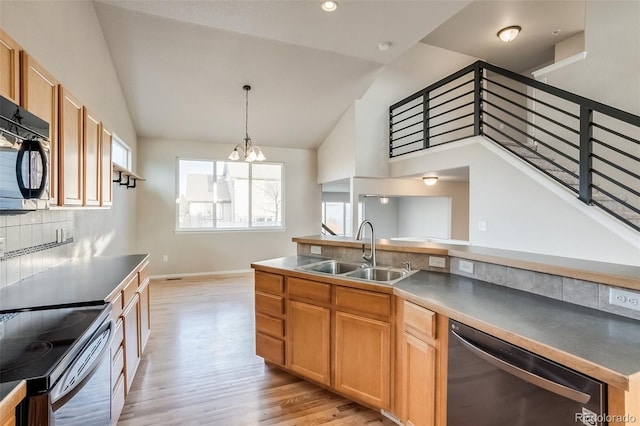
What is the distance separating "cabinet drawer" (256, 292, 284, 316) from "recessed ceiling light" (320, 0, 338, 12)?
288 centimetres

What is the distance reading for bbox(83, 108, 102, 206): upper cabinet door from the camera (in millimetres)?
2246

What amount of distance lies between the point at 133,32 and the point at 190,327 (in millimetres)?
3507

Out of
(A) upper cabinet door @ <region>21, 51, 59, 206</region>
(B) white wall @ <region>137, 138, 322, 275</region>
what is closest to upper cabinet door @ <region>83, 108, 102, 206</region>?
(A) upper cabinet door @ <region>21, 51, 59, 206</region>

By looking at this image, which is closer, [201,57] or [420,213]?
[201,57]

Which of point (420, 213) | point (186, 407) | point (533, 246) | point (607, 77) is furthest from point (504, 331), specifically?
point (420, 213)

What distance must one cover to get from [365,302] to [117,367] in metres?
1.62

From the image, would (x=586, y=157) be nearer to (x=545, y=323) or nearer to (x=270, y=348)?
(x=545, y=323)

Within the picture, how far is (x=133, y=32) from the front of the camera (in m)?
3.46

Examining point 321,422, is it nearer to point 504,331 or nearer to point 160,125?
point 504,331

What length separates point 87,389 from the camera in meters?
1.29

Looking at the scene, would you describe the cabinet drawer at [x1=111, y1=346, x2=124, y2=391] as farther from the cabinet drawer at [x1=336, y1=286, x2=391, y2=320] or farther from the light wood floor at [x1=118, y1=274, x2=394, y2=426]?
the cabinet drawer at [x1=336, y1=286, x2=391, y2=320]

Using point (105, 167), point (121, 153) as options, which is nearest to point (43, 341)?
point (105, 167)

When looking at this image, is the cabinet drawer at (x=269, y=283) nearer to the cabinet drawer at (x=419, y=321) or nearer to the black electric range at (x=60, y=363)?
the cabinet drawer at (x=419, y=321)

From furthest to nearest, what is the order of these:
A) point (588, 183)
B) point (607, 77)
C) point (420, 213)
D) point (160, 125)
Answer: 1. point (420, 213)
2. point (160, 125)
3. point (607, 77)
4. point (588, 183)
